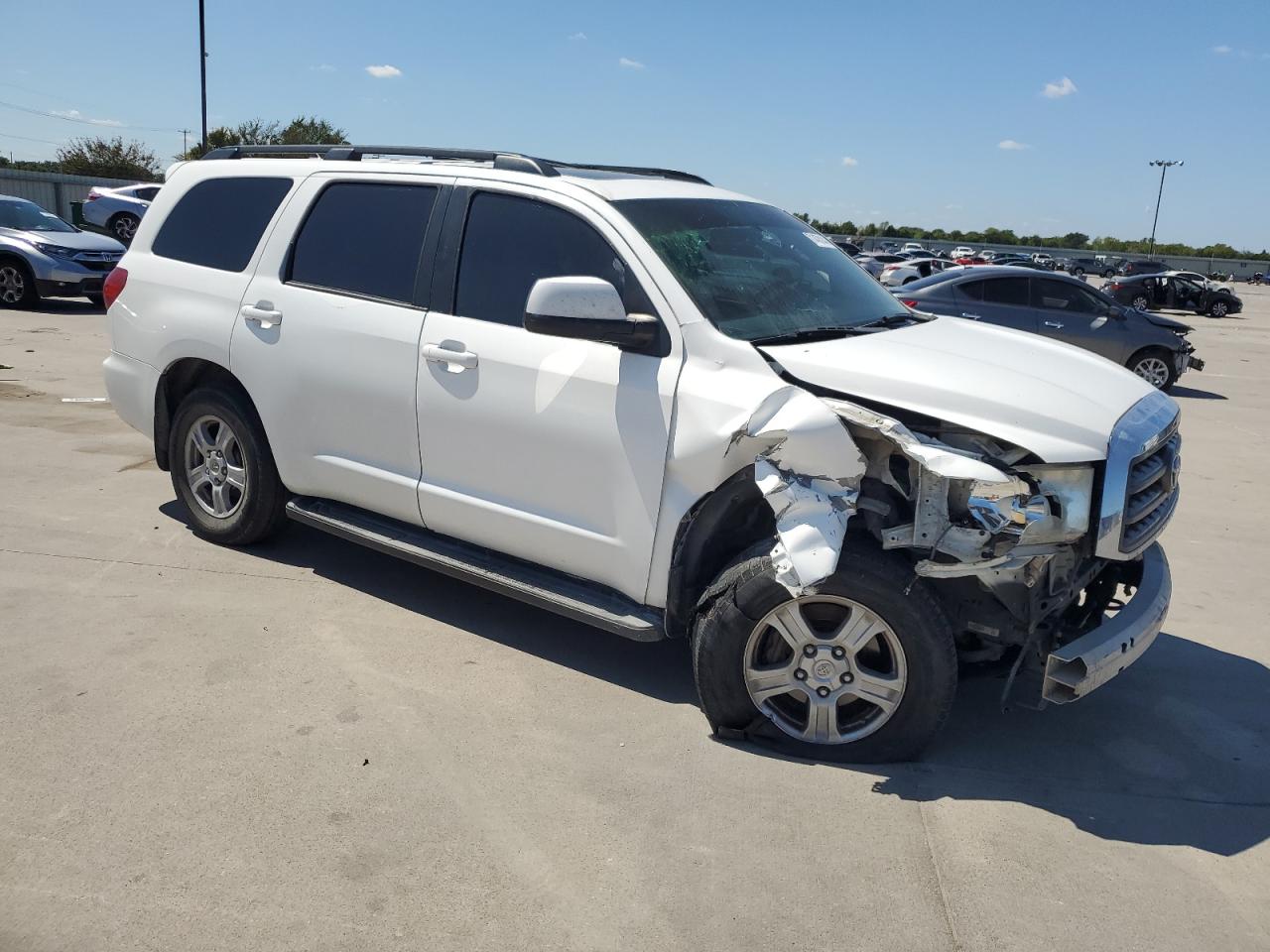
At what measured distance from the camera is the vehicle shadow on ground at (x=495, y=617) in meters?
4.47

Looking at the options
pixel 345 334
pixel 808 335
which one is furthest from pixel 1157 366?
pixel 345 334

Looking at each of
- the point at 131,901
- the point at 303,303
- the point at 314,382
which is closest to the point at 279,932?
the point at 131,901

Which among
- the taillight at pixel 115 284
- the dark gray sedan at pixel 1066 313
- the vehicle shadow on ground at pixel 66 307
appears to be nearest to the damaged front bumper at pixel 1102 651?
the taillight at pixel 115 284

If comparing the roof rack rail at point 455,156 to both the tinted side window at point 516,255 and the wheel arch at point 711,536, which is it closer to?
the tinted side window at point 516,255

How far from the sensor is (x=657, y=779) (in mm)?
3609

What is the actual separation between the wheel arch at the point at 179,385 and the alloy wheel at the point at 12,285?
474 inches

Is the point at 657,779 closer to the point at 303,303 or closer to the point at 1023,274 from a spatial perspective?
the point at 303,303

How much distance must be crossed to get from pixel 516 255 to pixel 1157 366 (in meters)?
11.8

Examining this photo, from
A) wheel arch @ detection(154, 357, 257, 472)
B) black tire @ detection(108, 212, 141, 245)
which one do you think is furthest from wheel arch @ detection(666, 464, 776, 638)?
black tire @ detection(108, 212, 141, 245)

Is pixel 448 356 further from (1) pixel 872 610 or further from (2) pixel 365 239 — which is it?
(1) pixel 872 610

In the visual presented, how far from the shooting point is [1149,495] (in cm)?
370

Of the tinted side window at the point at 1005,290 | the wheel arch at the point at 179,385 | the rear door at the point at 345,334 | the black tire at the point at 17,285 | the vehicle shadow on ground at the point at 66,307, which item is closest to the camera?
the rear door at the point at 345,334

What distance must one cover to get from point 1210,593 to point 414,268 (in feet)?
14.9

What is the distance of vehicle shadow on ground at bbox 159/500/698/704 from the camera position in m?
4.47
